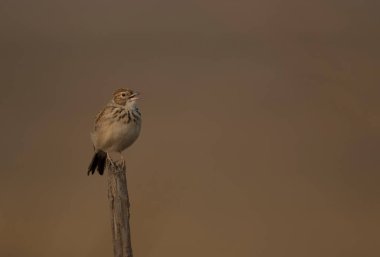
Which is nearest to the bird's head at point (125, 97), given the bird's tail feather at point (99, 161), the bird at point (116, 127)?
the bird at point (116, 127)

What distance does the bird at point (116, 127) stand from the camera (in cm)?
627

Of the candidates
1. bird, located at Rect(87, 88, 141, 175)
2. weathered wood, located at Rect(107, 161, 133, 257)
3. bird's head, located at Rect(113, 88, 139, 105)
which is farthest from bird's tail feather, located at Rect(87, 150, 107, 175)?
weathered wood, located at Rect(107, 161, 133, 257)

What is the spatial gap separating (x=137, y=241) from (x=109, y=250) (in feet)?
1.38

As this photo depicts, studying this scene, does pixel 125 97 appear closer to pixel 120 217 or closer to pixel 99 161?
pixel 99 161

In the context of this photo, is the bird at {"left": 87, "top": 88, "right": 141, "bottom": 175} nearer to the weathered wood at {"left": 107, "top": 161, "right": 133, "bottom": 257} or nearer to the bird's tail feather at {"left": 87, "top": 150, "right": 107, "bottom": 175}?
the bird's tail feather at {"left": 87, "top": 150, "right": 107, "bottom": 175}

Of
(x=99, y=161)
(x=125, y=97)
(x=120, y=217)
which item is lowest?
(x=120, y=217)

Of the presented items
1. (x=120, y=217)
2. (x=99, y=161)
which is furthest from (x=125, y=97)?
(x=120, y=217)

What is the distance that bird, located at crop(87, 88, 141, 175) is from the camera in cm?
627

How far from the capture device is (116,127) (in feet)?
20.6

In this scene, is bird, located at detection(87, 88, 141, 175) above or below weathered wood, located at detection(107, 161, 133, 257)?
above

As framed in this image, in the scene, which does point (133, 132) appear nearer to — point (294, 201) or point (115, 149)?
point (115, 149)

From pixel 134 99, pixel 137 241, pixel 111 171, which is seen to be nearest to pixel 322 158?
pixel 137 241

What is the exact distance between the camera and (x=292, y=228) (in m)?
9.74

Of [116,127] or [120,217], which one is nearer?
[120,217]
